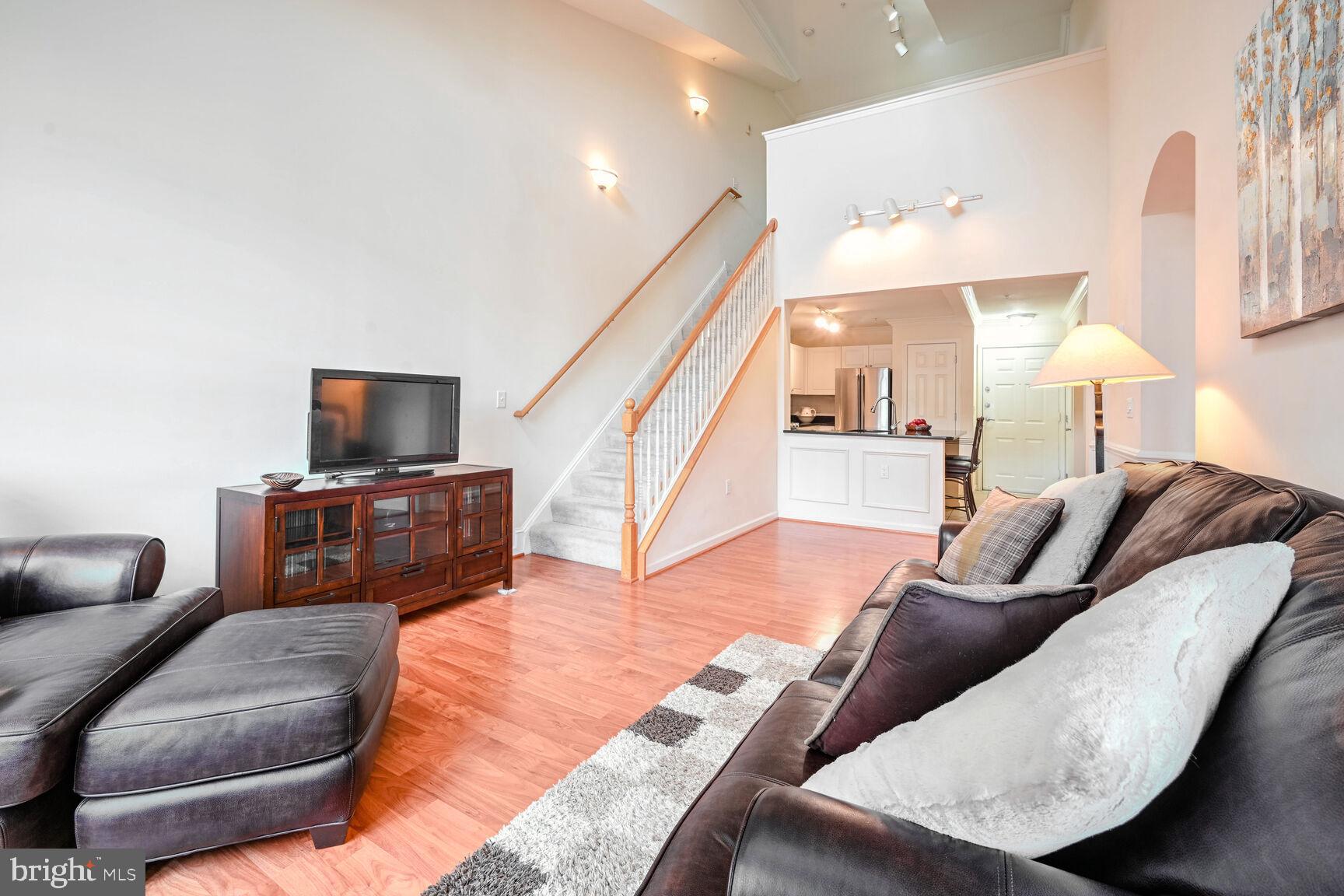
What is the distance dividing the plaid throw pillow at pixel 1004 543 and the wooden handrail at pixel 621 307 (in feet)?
10.4

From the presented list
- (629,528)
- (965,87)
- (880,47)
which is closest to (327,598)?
(629,528)

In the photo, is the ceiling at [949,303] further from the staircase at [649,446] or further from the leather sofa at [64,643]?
the leather sofa at [64,643]

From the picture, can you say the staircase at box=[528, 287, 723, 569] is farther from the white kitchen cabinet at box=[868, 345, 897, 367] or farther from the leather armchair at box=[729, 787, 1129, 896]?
the white kitchen cabinet at box=[868, 345, 897, 367]

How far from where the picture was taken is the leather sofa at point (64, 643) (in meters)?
1.22

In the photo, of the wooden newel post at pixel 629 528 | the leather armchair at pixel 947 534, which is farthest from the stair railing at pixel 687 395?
the leather armchair at pixel 947 534

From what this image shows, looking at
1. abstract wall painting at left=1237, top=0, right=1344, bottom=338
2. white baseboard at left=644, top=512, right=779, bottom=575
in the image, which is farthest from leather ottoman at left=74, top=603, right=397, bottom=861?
abstract wall painting at left=1237, top=0, right=1344, bottom=338

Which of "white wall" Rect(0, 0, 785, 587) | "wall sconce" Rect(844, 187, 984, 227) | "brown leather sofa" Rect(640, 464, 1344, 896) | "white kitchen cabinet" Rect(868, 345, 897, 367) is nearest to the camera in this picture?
"brown leather sofa" Rect(640, 464, 1344, 896)

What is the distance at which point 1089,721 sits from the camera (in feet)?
1.99

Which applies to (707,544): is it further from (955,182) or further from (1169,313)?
(955,182)

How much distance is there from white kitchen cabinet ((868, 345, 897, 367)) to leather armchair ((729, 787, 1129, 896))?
8573mm

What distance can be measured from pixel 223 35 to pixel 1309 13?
402 centimetres

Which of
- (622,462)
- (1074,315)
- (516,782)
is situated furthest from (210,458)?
(1074,315)

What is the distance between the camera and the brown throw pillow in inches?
35.3

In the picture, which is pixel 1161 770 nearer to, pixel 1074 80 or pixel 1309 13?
pixel 1309 13
